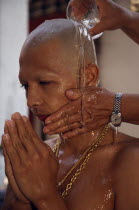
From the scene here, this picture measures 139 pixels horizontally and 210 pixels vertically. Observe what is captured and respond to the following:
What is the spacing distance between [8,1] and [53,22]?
311cm

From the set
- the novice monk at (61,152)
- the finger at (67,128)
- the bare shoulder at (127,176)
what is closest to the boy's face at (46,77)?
the novice monk at (61,152)

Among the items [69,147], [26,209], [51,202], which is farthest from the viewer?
[69,147]

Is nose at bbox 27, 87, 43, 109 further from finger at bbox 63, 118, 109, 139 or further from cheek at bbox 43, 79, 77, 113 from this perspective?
finger at bbox 63, 118, 109, 139

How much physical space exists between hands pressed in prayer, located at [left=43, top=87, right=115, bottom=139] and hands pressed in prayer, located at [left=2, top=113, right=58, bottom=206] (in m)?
0.09

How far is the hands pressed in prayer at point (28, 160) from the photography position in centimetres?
159

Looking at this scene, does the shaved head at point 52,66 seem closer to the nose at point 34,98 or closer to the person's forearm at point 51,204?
the nose at point 34,98

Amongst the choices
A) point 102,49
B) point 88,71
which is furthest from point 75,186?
point 102,49

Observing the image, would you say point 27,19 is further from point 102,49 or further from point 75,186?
point 75,186

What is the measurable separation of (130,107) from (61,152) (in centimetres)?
46

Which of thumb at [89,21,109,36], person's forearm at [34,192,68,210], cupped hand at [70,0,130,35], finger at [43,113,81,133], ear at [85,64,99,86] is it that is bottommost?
person's forearm at [34,192,68,210]

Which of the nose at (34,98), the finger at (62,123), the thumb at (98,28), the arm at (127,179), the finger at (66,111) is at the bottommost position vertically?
the arm at (127,179)

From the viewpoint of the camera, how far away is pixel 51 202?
1586 mm

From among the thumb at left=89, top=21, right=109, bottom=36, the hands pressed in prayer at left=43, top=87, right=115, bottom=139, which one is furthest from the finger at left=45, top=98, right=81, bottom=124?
the thumb at left=89, top=21, right=109, bottom=36

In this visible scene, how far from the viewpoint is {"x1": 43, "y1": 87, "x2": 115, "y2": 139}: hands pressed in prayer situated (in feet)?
5.48
